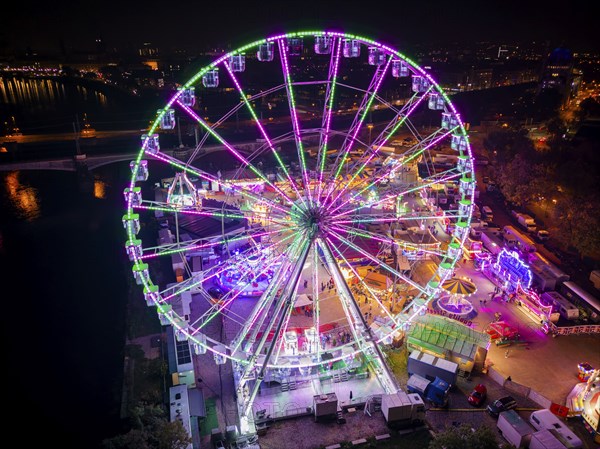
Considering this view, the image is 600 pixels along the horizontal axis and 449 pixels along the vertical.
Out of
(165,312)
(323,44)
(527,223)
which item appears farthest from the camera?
(527,223)

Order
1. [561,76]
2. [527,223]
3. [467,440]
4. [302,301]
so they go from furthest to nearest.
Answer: [561,76] < [527,223] < [302,301] < [467,440]

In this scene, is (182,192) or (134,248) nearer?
(134,248)

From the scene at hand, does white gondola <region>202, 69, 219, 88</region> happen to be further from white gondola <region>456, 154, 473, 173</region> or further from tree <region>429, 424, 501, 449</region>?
tree <region>429, 424, 501, 449</region>

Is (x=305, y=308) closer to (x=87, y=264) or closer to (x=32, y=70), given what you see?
(x=87, y=264)

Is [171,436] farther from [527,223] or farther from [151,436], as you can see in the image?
[527,223]

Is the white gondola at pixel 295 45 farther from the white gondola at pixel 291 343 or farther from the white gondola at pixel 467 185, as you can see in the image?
the white gondola at pixel 291 343

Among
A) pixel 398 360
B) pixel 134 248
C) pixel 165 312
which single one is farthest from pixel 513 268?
pixel 134 248

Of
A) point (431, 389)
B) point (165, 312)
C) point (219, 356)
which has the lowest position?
point (431, 389)

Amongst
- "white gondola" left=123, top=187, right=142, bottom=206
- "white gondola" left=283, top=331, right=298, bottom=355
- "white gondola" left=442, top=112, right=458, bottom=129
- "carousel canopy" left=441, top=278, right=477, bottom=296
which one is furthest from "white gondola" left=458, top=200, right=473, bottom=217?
"white gondola" left=123, top=187, right=142, bottom=206
